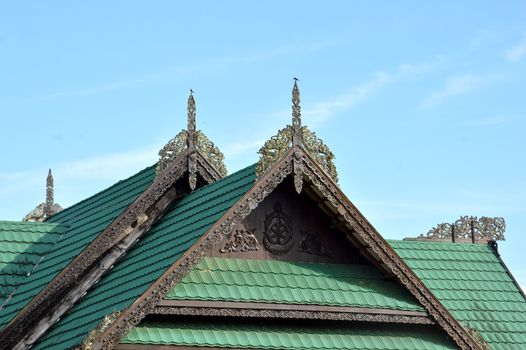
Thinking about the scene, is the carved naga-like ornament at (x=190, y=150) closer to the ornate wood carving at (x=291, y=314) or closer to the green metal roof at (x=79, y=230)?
the green metal roof at (x=79, y=230)

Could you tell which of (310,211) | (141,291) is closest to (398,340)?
(310,211)

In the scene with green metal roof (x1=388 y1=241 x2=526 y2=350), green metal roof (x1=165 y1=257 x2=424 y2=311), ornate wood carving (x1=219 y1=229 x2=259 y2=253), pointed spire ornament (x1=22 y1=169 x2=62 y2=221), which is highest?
pointed spire ornament (x1=22 y1=169 x2=62 y2=221)

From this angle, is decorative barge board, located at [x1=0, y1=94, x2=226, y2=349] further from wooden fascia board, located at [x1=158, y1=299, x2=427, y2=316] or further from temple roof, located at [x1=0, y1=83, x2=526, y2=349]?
wooden fascia board, located at [x1=158, y1=299, x2=427, y2=316]

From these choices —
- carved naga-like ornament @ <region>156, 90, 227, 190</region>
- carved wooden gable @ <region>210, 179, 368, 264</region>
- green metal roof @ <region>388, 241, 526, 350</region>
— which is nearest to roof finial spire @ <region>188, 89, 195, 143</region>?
carved naga-like ornament @ <region>156, 90, 227, 190</region>

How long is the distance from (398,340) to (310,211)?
2.52 m

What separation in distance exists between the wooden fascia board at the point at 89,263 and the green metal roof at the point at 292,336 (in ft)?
10.0

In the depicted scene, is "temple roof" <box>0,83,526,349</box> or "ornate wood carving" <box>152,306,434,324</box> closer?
"ornate wood carving" <box>152,306,434,324</box>

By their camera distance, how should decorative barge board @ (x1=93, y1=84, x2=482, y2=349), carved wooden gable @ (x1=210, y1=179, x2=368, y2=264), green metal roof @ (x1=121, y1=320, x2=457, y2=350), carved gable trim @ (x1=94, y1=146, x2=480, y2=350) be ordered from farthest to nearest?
carved wooden gable @ (x1=210, y1=179, x2=368, y2=264)
decorative barge board @ (x1=93, y1=84, x2=482, y2=349)
green metal roof @ (x1=121, y1=320, x2=457, y2=350)
carved gable trim @ (x1=94, y1=146, x2=480, y2=350)

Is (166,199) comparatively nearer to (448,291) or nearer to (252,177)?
(252,177)

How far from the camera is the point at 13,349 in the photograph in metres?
25.2

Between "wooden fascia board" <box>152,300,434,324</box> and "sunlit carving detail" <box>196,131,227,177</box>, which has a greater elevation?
"sunlit carving detail" <box>196,131,227,177</box>

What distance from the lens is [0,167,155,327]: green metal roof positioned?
26344mm

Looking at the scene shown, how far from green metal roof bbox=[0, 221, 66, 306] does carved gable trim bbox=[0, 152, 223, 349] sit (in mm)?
1499

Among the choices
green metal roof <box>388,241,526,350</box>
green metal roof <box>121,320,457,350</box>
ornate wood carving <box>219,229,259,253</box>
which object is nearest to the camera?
green metal roof <box>121,320,457,350</box>
